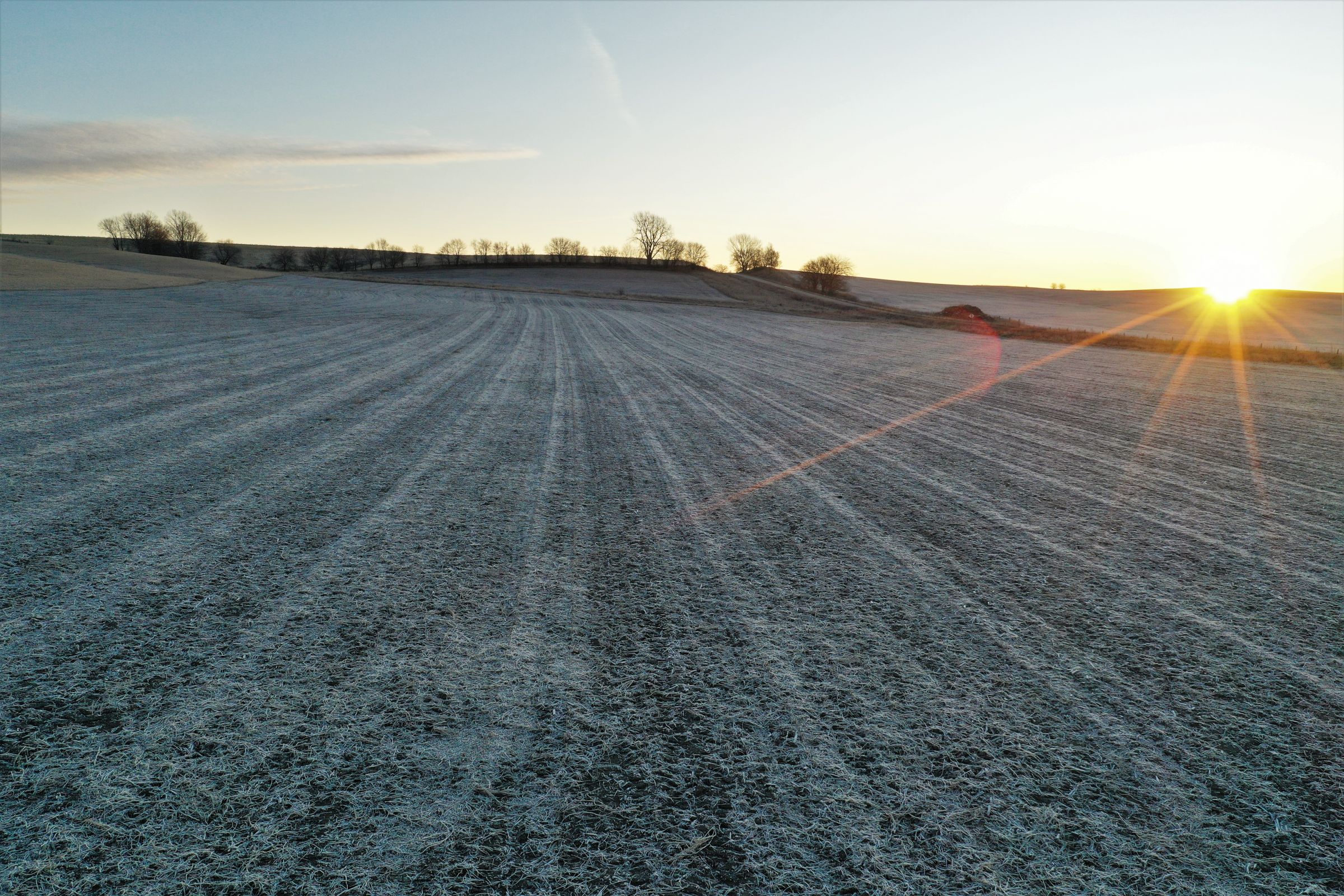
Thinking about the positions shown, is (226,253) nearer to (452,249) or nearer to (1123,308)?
(452,249)

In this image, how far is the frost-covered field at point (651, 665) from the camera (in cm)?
209

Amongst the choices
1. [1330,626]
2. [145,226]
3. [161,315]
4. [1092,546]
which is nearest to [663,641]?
[1092,546]

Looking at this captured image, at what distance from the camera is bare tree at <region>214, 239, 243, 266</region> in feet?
288

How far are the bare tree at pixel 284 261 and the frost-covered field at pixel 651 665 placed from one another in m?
89.6

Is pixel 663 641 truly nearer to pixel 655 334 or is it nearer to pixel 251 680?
pixel 251 680

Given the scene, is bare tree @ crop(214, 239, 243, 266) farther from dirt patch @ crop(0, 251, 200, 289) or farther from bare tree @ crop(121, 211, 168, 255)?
dirt patch @ crop(0, 251, 200, 289)

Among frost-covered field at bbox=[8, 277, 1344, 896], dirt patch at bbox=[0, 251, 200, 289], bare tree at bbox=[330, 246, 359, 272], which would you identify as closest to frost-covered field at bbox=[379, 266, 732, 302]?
bare tree at bbox=[330, 246, 359, 272]

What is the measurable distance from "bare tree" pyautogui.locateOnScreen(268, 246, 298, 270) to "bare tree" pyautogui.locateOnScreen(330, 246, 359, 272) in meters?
4.62

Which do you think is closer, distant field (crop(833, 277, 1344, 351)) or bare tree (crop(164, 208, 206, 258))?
distant field (crop(833, 277, 1344, 351))

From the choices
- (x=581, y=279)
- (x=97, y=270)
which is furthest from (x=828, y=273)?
(x=97, y=270)

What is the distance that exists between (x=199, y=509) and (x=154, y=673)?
7.88 feet

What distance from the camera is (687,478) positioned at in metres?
6.16

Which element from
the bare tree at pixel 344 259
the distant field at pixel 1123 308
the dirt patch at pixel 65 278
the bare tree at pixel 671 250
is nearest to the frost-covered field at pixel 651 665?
the dirt patch at pixel 65 278

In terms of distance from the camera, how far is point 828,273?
69812 millimetres
